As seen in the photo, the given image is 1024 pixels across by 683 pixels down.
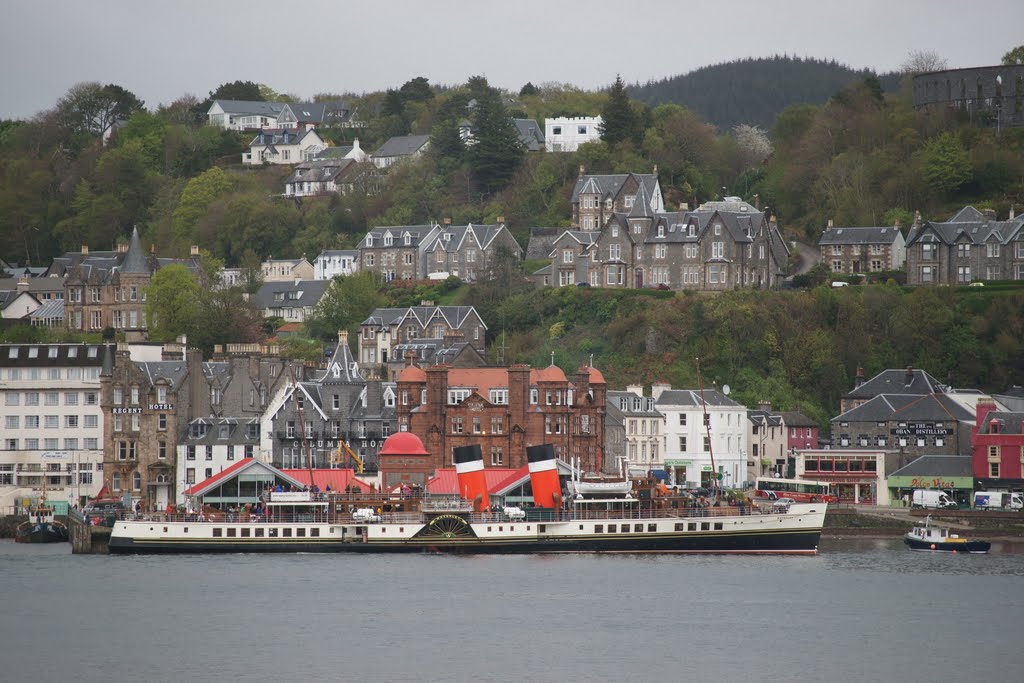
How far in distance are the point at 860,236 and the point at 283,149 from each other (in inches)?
2805

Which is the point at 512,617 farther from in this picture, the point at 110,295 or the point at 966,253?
the point at 110,295

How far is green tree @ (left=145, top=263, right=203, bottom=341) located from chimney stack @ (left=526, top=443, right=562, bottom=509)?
44.1 metres

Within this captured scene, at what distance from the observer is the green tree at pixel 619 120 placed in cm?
15075

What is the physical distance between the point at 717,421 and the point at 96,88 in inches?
4203

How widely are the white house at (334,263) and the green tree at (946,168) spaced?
138ft

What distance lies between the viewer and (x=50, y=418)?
349 ft

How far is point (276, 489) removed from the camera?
295ft

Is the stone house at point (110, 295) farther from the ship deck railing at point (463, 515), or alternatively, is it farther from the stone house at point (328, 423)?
the ship deck railing at point (463, 515)

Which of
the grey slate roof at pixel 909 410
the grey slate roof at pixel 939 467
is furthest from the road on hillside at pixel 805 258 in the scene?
the grey slate roof at pixel 939 467

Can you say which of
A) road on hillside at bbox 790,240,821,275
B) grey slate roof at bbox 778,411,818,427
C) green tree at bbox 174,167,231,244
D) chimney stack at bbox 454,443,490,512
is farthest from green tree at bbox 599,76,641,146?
chimney stack at bbox 454,443,490,512

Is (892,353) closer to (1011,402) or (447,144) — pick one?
(1011,402)

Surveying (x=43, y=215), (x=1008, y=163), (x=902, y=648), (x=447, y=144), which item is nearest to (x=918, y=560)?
(x=902, y=648)

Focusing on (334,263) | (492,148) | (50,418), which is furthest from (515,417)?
(492,148)

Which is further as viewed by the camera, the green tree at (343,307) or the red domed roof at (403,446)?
the green tree at (343,307)
